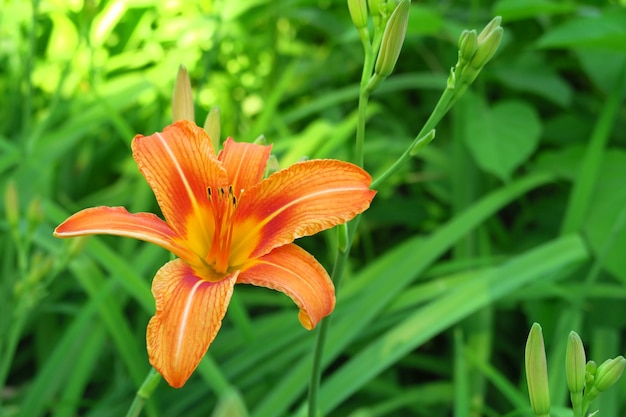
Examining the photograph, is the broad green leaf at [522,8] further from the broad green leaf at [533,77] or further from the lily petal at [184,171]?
the lily petal at [184,171]

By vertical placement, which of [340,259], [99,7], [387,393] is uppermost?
[340,259]

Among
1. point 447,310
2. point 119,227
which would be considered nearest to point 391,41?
point 119,227

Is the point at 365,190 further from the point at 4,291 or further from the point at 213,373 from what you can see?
the point at 4,291

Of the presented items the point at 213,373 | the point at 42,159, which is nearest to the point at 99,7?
the point at 42,159

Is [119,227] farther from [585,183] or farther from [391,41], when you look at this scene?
[585,183]

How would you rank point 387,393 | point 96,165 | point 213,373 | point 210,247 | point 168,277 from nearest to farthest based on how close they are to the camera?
point 168,277 < point 210,247 < point 213,373 < point 387,393 < point 96,165

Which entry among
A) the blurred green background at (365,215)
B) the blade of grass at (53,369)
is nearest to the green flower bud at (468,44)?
the blurred green background at (365,215)

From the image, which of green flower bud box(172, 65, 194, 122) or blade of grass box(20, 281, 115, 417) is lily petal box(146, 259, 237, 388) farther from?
blade of grass box(20, 281, 115, 417)
